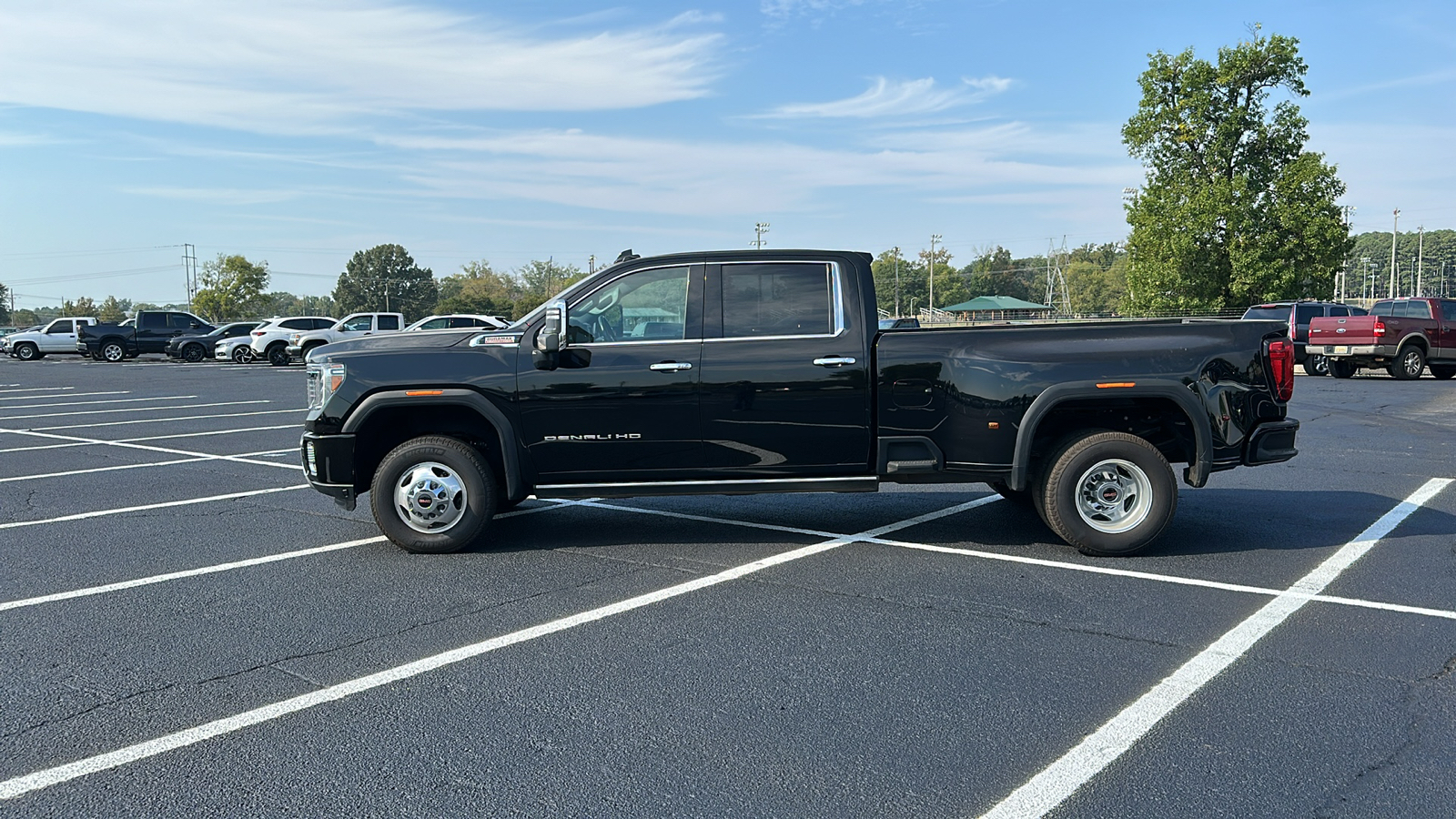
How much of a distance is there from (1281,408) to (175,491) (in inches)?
347

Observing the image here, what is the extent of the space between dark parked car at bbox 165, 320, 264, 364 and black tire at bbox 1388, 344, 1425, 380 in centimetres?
3699

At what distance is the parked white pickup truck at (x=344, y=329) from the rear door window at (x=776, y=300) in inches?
1103

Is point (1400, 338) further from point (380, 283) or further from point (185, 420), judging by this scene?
point (380, 283)

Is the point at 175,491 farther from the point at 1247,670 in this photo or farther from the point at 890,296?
the point at 890,296

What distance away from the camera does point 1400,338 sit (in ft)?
73.7

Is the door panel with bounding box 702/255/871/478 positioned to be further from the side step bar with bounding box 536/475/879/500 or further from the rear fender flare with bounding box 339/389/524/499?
the rear fender flare with bounding box 339/389/524/499

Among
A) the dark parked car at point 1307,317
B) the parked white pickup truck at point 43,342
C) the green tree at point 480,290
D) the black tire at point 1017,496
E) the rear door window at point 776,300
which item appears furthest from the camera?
the green tree at point 480,290

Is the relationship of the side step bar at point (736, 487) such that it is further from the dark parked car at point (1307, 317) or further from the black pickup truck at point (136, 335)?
the black pickup truck at point (136, 335)

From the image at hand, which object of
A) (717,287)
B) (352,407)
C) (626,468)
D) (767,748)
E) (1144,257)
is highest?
(1144,257)

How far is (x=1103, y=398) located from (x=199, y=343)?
132ft

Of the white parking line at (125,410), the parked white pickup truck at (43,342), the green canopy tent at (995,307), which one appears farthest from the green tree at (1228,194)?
the parked white pickup truck at (43,342)

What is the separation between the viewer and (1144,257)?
44875mm

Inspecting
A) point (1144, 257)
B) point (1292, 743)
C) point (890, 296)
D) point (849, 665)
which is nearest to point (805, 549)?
point (849, 665)

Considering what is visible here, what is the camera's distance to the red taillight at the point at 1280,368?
6.57 meters
